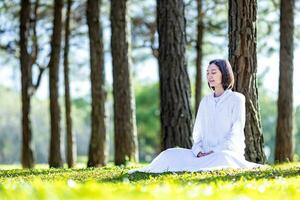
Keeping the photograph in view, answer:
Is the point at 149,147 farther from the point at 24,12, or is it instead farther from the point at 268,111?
the point at 24,12

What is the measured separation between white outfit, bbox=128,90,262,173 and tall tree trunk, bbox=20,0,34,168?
12117 mm

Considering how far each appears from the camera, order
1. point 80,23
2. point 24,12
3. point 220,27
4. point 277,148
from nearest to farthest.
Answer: point 277,148
point 24,12
point 220,27
point 80,23

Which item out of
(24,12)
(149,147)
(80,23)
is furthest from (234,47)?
(149,147)

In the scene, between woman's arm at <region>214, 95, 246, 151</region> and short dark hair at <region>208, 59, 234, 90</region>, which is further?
short dark hair at <region>208, 59, 234, 90</region>

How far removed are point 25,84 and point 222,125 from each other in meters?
12.8

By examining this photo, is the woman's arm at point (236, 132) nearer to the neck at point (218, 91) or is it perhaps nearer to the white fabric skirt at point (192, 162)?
the white fabric skirt at point (192, 162)

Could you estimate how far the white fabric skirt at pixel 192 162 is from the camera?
8.67m

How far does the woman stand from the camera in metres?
8.86

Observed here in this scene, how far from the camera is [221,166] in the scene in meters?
8.55

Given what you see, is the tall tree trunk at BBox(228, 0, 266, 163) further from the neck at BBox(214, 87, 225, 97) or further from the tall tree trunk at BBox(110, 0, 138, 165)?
the tall tree trunk at BBox(110, 0, 138, 165)

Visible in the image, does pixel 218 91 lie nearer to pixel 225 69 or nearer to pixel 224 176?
pixel 225 69

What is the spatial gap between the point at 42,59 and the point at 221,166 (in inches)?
653

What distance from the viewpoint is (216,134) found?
9281 mm

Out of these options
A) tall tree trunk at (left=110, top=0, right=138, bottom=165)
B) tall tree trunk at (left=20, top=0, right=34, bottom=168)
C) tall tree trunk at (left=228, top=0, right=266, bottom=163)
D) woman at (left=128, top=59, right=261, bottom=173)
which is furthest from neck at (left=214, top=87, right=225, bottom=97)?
tall tree trunk at (left=20, top=0, right=34, bottom=168)
